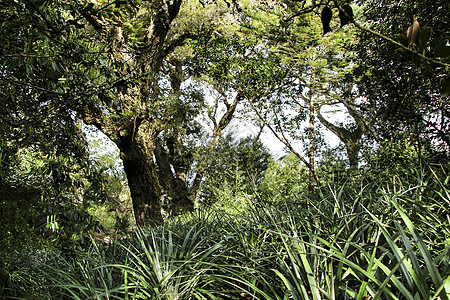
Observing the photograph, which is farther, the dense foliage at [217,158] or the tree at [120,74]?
the tree at [120,74]

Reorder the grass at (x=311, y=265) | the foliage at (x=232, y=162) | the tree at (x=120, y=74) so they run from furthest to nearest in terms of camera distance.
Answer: the foliage at (x=232, y=162) < the tree at (x=120, y=74) < the grass at (x=311, y=265)

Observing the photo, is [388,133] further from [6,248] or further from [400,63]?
[6,248]

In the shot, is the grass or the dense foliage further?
the dense foliage

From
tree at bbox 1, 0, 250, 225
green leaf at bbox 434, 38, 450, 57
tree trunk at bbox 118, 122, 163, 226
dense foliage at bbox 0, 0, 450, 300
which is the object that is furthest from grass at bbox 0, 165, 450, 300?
tree trunk at bbox 118, 122, 163, 226

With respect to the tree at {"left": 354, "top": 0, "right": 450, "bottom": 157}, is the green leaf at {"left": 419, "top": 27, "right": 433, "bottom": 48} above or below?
below

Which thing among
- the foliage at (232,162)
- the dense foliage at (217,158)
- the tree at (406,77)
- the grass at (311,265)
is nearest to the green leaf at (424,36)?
the dense foliage at (217,158)

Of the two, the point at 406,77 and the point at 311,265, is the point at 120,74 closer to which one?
the point at 311,265

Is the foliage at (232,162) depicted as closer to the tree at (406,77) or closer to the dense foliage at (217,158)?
the dense foliage at (217,158)

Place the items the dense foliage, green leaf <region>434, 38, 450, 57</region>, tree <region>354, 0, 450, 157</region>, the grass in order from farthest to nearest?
tree <region>354, 0, 450, 157</region>
the dense foliage
the grass
green leaf <region>434, 38, 450, 57</region>

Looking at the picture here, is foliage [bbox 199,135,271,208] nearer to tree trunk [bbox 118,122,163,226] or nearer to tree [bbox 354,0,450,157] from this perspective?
tree trunk [bbox 118,122,163,226]

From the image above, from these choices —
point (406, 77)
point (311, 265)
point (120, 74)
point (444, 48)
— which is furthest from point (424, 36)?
point (406, 77)

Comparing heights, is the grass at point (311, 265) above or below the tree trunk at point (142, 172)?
below

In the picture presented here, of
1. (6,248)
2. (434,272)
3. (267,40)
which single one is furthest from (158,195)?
(267,40)

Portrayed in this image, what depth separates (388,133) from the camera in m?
4.26
